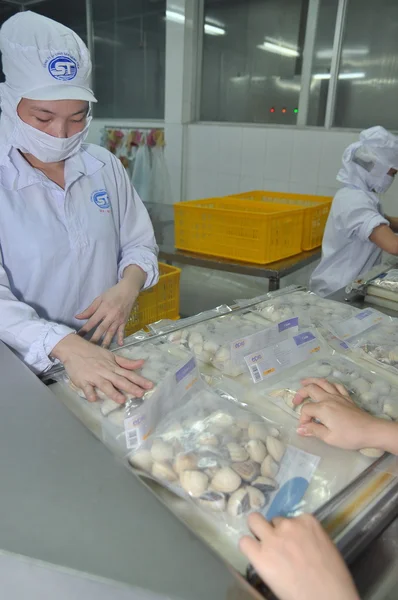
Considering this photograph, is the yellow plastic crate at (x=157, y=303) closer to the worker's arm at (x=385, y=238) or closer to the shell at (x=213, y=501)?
the worker's arm at (x=385, y=238)

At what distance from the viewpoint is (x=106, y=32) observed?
15.6 feet

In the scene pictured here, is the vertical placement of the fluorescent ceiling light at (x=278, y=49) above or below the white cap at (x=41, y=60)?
above

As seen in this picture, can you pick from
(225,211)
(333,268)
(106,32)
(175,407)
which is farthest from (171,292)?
(106,32)

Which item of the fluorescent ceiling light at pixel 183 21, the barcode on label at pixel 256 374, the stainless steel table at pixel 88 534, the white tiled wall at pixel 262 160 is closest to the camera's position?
the stainless steel table at pixel 88 534

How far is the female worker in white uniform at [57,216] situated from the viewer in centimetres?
96

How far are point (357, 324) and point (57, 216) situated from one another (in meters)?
0.81

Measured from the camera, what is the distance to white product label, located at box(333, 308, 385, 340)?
110 centimetres

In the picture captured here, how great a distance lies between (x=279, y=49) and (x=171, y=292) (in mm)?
2585

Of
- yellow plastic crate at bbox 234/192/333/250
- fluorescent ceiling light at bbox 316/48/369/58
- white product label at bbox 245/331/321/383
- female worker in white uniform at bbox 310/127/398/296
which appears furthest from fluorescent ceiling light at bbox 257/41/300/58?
white product label at bbox 245/331/321/383

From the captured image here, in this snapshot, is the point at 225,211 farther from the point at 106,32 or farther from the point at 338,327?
the point at 106,32

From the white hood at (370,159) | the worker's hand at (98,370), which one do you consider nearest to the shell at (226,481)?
the worker's hand at (98,370)

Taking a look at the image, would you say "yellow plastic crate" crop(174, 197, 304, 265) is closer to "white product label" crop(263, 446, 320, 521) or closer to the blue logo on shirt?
the blue logo on shirt

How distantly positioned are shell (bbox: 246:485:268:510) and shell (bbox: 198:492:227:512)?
34mm

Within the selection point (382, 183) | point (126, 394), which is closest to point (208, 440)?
point (126, 394)
